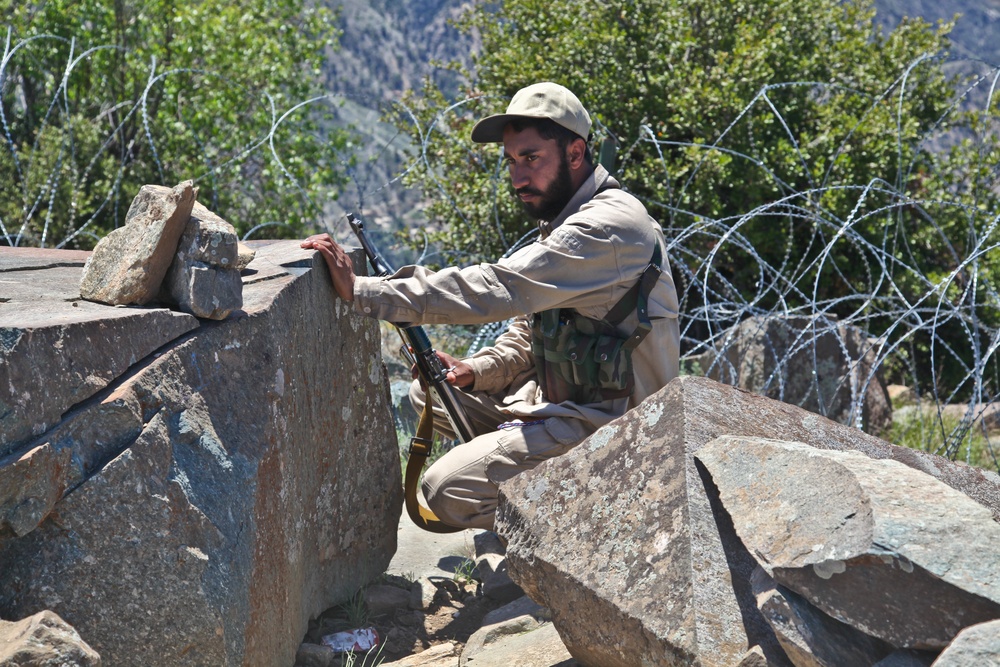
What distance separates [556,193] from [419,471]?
1.27 metres

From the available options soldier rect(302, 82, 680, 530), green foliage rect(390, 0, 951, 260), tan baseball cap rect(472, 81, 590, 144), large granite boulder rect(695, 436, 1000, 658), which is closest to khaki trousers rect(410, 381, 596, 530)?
soldier rect(302, 82, 680, 530)

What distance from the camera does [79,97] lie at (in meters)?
10.5

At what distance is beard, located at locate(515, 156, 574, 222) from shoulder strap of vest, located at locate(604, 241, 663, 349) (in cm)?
44

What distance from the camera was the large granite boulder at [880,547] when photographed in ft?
7.45

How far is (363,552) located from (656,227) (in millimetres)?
1686

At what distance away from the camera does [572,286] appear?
377cm

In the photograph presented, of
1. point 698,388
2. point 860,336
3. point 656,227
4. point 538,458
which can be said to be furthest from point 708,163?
point 698,388

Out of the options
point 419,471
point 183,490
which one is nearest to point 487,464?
point 419,471

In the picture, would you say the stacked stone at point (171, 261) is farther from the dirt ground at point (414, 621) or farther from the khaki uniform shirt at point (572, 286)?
the dirt ground at point (414, 621)

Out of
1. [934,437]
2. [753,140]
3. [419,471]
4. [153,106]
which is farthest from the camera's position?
[153,106]

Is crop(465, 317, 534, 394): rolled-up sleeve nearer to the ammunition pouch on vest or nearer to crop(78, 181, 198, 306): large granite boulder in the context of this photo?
the ammunition pouch on vest

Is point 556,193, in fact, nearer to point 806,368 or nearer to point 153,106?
point 806,368

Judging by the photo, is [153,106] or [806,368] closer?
[806,368]

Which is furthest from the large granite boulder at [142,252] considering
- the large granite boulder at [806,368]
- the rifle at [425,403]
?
the large granite boulder at [806,368]
